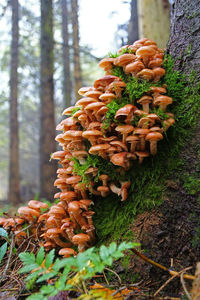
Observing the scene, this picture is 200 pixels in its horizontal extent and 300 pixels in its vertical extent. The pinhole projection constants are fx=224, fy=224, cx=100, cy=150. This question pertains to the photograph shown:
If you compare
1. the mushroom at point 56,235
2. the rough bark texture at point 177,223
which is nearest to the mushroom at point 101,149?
the rough bark texture at point 177,223

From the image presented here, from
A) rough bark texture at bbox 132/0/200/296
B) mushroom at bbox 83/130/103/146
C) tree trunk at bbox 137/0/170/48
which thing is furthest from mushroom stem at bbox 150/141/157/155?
tree trunk at bbox 137/0/170/48

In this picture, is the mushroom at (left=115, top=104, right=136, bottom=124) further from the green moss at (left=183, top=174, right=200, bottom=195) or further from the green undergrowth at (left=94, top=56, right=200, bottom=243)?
the green moss at (left=183, top=174, right=200, bottom=195)

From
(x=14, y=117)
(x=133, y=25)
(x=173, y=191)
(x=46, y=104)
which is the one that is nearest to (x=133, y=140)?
(x=173, y=191)

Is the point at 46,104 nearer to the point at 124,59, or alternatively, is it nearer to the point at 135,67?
the point at 124,59

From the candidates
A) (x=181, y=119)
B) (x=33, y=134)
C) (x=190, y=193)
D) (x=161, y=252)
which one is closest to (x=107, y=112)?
(x=181, y=119)

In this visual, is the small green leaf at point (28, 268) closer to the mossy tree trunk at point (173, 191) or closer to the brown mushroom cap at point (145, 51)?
the mossy tree trunk at point (173, 191)

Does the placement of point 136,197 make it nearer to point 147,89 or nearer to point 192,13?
point 147,89
